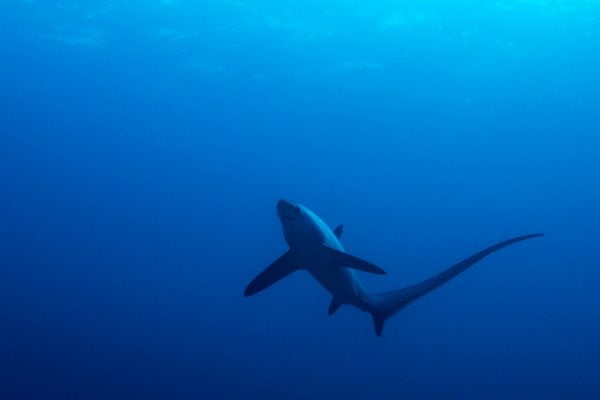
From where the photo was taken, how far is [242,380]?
28.4m

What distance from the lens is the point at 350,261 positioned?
19.7 feet

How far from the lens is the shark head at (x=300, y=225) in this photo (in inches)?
225

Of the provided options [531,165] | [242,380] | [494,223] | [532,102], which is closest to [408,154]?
[531,165]

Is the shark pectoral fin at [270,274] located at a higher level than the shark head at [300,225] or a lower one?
lower

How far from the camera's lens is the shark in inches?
232

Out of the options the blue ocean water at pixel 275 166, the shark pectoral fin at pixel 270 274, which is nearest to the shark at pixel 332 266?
the shark pectoral fin at pixel 270 274

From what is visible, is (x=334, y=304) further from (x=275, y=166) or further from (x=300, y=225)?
(x=275, y=166)

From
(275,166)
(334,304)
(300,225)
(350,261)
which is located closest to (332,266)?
(350,261)

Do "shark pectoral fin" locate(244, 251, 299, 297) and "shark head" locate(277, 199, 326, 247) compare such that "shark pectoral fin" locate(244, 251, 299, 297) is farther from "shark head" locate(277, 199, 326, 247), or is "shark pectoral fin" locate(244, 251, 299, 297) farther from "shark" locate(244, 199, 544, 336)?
"shark head" locate(277, 199, 326, 247)

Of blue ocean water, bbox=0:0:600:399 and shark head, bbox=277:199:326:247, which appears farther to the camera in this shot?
blue ocean water, bbox=0:0:600:399

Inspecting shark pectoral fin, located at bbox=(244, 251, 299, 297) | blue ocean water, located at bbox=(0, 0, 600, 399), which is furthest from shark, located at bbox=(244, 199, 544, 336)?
blue ocean water, located at bbox=(0, 0, 600, 399)

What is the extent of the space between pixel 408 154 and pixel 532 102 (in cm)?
1503

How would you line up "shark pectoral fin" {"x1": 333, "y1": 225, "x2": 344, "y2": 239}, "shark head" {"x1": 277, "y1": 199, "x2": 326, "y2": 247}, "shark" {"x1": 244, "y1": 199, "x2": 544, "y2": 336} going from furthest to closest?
"shark pectoral fin" {"x1": 333, "y1": 225, "x2": 344, "y2": 239}
"shark" {"x1": 244, "y1": 199, "x2": 544, "y2": 336}
"shark head" {"x1": 277, "y1": 199, "x2": 326, "y2": 247}

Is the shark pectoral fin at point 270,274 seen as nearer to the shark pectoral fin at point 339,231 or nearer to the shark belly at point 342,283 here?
the shark belly at point 342,283
